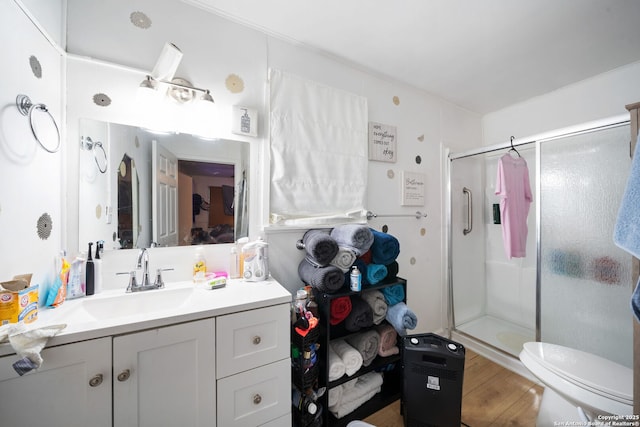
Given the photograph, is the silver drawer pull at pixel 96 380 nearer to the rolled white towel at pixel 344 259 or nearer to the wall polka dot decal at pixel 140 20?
the rolled white towel at pixel 344 259

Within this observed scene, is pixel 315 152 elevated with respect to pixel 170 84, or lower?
lower

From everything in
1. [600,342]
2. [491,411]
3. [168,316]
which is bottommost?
[491,411]

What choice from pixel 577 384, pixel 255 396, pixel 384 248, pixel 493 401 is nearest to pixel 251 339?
Result: pixel 255 396

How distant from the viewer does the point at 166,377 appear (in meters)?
0.80

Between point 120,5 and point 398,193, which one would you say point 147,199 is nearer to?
point 120,5

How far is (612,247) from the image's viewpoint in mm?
1411

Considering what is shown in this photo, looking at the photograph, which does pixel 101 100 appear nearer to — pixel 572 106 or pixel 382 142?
pixel 382 142

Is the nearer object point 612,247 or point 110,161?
point 110,161

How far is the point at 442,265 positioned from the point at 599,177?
3.92ft

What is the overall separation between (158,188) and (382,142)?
5.02ft

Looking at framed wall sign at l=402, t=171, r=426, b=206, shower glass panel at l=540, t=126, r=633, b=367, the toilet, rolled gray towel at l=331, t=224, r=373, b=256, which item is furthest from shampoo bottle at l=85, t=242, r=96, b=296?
shower glass panel at l=540, t=126, r=633, b=367

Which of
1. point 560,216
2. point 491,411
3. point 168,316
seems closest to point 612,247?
point 560,216

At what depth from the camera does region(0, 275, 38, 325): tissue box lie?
70 cm

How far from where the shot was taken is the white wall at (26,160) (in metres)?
0.74
